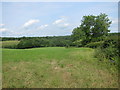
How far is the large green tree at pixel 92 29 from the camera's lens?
183 centimetres

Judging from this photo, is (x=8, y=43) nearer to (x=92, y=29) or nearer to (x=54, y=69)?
(x=54, y=69)

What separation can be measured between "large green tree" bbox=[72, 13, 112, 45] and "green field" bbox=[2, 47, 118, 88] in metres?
0.22

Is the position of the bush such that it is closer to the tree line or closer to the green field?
the tree line

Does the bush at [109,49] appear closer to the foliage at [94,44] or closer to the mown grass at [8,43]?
the foliage at [94,44]

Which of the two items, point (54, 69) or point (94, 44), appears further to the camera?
point (94, 44)

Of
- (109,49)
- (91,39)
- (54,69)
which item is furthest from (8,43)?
(109,49)

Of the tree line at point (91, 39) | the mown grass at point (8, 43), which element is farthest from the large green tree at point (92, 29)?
the mown grass at point (8, 43)

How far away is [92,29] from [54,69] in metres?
0.94

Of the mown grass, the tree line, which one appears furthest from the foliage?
the mown grass

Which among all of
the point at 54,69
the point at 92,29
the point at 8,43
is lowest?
the point at 54,69

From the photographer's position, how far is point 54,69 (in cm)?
177

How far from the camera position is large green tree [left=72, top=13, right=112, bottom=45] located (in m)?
1.83

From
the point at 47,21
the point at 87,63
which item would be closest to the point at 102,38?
the point at 87,63

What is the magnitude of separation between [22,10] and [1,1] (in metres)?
0.36
